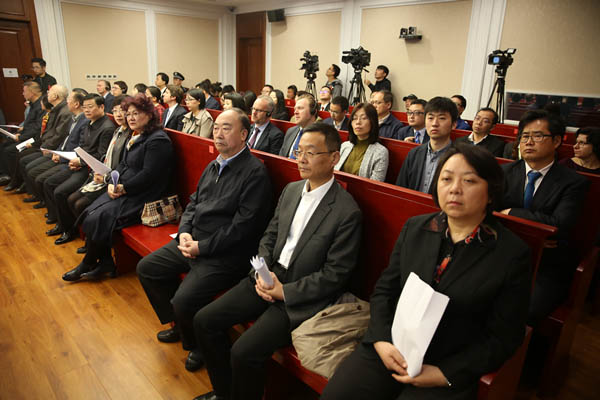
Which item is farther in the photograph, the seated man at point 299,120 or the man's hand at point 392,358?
the seated man at point 299,120

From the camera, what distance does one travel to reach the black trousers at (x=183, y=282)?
1713mm

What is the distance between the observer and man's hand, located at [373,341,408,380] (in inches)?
44.2

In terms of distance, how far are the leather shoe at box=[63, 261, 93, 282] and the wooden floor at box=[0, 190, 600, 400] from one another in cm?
4

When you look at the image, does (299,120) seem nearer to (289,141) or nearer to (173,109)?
(289,141)

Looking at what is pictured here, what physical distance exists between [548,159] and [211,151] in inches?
72.1

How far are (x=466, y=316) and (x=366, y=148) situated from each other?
1559 millimetres

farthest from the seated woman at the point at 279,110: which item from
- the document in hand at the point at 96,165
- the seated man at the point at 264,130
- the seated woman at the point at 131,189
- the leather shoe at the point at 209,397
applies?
the leather shoe at the point at 209,397

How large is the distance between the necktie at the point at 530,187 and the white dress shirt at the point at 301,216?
103 cm

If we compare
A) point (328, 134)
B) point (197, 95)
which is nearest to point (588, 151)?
point (328, 134)

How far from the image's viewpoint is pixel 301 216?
1571 millimetres

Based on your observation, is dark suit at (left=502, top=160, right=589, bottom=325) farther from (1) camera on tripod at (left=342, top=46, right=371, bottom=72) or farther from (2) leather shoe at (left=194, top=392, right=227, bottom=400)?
(1) camera on tripod at (left=342, top=46, right=371, bottom=72)

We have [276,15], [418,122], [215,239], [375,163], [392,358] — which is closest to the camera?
[392,358]

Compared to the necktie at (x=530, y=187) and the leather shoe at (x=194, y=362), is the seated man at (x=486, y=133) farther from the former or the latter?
the leather shoe at (x=194, y=362)

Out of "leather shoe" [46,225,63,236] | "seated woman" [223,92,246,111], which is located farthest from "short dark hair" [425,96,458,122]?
"leather shoe" [46,225,63,236]
